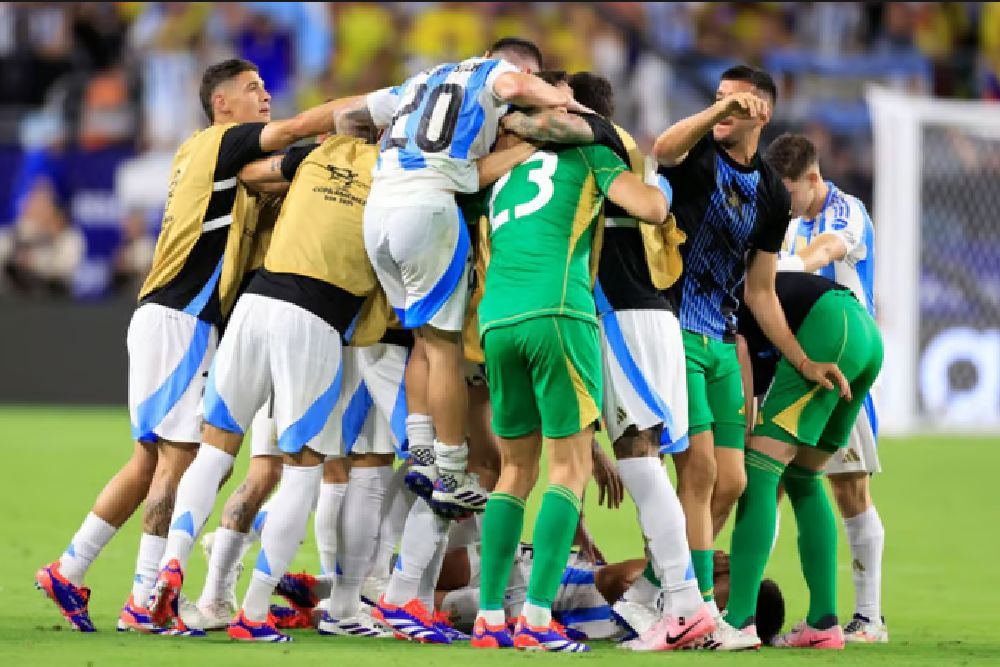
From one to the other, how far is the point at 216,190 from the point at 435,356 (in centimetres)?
113

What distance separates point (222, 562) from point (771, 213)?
242 cm

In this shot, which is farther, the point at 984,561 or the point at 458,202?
the point at 984,561

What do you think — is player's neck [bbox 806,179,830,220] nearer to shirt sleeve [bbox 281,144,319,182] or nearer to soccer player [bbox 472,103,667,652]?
soccer player [bbox 472,103,667,652]

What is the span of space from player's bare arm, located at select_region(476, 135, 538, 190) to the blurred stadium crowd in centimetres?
1150

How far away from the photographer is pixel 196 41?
19.1 m

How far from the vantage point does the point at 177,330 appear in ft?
21.3

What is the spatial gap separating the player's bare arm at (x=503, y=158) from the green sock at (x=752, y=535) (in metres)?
1.45

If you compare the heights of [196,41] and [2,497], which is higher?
[196,41]

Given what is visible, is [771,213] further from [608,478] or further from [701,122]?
[608,478]

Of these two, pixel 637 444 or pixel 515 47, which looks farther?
pixel 515 47

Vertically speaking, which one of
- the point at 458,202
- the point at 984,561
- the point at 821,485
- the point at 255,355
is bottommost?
the point at 984,561

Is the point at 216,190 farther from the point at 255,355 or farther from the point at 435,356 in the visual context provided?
the point at 435,356

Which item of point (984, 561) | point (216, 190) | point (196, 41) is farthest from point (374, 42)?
point (216, 190)

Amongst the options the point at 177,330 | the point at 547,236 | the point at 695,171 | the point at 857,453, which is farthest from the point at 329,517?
the point at 857,453
